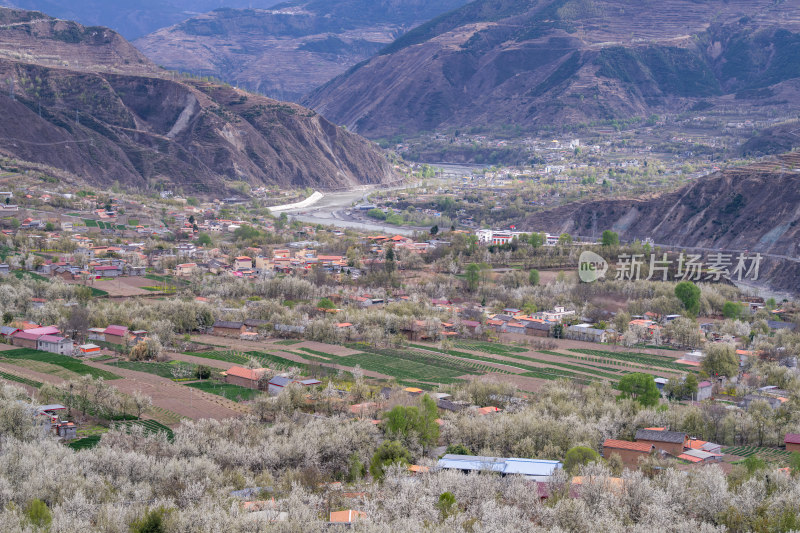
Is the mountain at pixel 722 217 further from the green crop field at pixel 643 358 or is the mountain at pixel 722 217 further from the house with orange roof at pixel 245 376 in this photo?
the house with orange roof at pixel 245 376

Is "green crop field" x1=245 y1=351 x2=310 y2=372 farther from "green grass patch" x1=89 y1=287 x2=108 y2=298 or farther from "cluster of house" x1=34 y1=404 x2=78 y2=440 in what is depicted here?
"green grass patch" x1=89 y1=287 x2=108 y2=298

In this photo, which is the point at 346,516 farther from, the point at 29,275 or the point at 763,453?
the point at 29,275

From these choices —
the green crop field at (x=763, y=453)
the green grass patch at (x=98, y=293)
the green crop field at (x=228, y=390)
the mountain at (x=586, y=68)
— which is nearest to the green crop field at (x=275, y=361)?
the green crop field at (x=228, y=390)

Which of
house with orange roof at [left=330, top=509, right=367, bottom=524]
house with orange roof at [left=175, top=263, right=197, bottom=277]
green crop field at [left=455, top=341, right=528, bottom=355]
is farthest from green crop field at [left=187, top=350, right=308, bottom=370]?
house with orange roof at [left=175, top=263, right=197, bottom=277]

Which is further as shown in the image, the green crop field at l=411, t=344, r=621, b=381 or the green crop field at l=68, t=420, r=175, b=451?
the green crop field at l=411, t=344, r=621, b=381

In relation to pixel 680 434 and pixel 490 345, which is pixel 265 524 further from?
pixel 490 345

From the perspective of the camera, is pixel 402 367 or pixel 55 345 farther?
pixel 402 367

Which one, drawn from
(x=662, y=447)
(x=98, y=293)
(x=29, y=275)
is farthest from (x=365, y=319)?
(x=662, y=447)

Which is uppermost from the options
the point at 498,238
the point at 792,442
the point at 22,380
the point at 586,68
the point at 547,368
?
the point at 586,68
